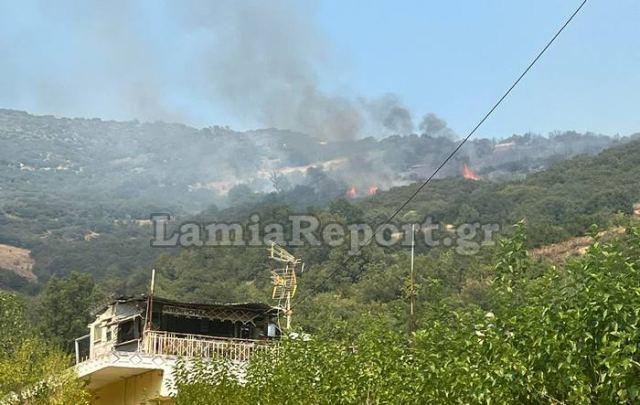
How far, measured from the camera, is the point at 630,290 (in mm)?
11250

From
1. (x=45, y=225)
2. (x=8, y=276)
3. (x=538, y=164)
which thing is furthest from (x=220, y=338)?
(x=538, y=164)

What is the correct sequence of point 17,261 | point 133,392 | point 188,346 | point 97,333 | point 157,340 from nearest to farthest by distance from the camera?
point 188,346, point 157,340, point 133,392, point 97,333, point 17,261

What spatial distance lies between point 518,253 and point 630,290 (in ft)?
58.1

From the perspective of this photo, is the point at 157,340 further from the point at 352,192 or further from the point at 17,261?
the point at 352,192

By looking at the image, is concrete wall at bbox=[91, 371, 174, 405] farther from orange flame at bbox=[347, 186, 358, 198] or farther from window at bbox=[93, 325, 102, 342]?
orange flame at bbox=[347, 186, 358, 198]

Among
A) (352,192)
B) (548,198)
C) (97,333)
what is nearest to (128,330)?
(97,333)

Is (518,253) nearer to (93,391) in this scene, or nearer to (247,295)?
(93,391)

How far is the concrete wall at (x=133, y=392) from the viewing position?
97.1ft

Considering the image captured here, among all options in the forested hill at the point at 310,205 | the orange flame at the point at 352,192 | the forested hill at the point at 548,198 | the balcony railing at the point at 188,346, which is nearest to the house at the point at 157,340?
the balcony railing at the point at 188,346

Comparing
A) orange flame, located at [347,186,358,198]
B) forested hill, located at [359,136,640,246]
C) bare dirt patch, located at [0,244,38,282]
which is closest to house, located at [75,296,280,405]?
→ forested hill, located at [359,136,640,246]

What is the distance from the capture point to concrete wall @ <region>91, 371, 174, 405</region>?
29594mm

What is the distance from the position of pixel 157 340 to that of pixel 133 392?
214 cm

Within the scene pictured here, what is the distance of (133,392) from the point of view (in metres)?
31.7

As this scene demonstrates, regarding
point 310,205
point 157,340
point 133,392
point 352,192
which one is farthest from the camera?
point 352,192
